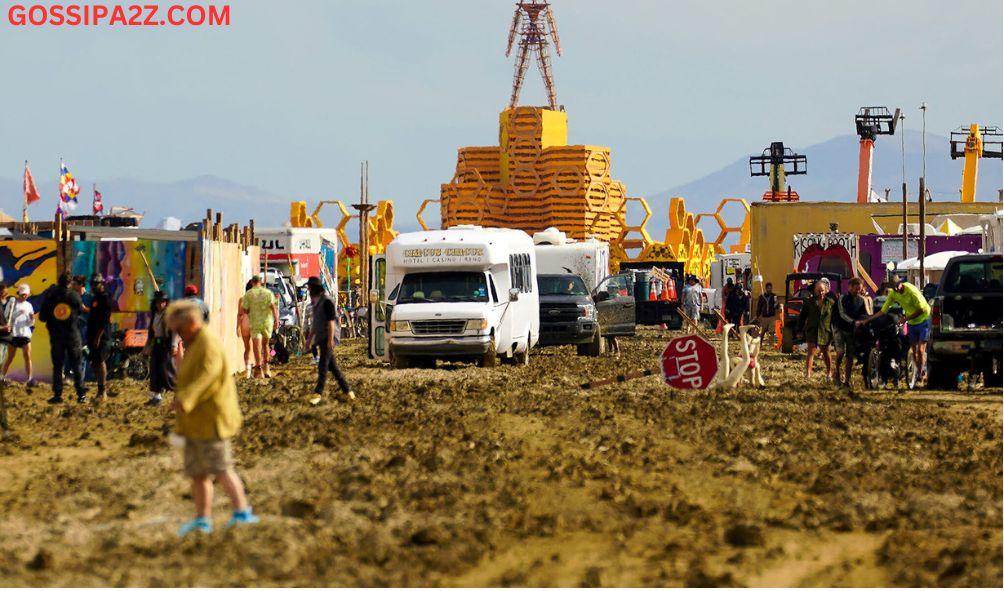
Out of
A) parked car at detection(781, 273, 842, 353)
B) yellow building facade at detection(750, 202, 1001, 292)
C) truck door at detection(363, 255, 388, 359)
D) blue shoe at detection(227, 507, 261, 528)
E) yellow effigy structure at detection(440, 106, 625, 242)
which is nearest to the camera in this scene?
blue shoe at detection(227, 507, 261, 528)

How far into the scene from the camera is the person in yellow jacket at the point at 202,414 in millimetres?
10875

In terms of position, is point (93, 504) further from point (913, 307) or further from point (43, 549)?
point (913, 307)

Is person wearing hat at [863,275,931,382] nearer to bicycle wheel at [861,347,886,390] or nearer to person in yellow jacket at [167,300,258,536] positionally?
bicycle wheel at [861,347,886,390]

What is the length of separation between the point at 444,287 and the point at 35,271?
6429 millimetres

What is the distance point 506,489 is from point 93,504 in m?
2.91

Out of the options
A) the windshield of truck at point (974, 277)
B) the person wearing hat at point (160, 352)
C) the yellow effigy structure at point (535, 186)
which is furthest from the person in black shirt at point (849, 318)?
the yellow effigy structure at point (535, 186)

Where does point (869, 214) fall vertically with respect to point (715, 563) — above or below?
above

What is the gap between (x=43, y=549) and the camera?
10578 millimetres

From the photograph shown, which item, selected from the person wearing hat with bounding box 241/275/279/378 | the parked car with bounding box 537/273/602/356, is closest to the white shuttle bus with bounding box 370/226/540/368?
the person wearing hat with bounding box 241/275/279/378

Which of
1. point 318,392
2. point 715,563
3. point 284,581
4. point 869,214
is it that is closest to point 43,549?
point 284,581

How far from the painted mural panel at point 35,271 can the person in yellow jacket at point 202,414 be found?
1462 centimetres

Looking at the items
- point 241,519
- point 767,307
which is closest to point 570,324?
point 767,307

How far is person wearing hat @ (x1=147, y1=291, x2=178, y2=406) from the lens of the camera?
2062 centimetres

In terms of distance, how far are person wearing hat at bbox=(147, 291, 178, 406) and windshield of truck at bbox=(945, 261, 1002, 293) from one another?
9482 mm
